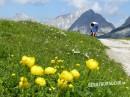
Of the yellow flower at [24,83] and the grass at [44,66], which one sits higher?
the yellow flower at [24,83]

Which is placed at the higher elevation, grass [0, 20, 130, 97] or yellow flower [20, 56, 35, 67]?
yellow flower [20, 56, 35, 67]

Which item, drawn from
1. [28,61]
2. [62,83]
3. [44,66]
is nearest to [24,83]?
[28,61]

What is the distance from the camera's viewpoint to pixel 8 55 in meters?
14.7

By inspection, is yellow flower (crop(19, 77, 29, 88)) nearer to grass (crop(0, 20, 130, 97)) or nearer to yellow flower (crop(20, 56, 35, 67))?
yellow flower (crop(20, 56, 35, 67))

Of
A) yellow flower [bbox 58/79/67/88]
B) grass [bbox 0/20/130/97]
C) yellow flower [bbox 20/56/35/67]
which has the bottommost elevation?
grass [bbox 0/20/130/97]

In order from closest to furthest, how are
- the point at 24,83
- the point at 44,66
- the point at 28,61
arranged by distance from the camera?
the point at 24,83 → the point at 28,61 → the point at 44,66

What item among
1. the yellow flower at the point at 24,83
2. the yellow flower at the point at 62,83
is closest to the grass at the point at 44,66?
the yellow flower at the point at 24,83

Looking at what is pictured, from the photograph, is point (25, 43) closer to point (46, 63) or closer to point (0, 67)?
point (46, 63)

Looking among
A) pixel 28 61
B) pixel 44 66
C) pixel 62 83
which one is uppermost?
pixel 28 61

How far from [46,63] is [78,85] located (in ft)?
13.4

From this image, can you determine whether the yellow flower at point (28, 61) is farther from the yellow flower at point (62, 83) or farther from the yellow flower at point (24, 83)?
the yellow flower at point (62, 83)

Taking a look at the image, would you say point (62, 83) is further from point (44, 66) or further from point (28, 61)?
point (44, 66)

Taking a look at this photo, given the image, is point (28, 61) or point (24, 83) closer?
point (24, 83)

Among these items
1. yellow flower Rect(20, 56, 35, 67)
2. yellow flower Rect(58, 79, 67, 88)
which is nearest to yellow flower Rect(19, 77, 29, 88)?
yellow flower Rect(20, 56, 35, 67)
